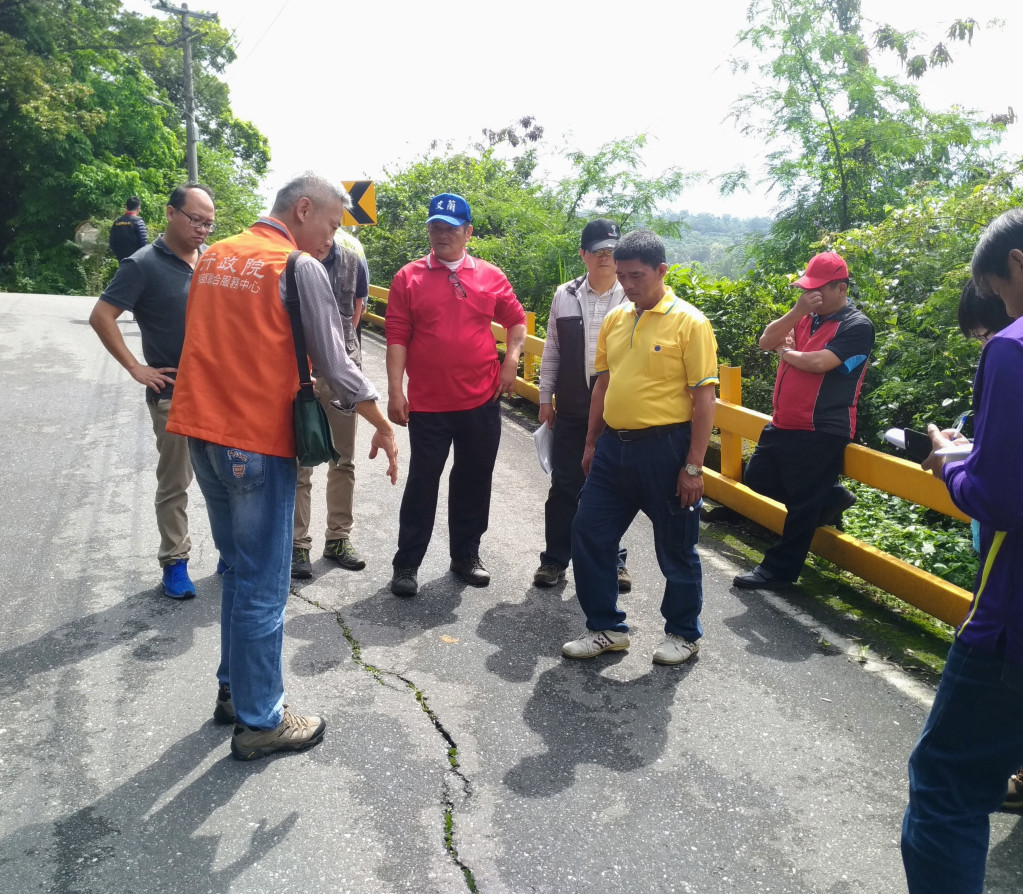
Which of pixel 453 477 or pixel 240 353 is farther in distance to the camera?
pixel 453 477

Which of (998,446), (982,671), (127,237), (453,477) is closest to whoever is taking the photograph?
(998,446)

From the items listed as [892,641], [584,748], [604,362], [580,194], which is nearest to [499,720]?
[584,748]

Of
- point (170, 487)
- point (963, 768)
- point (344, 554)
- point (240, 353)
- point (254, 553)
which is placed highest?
point (240, 353)

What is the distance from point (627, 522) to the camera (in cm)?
438

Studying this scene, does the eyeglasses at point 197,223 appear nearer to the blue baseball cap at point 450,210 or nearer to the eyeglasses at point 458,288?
the blue baseball cap at point 450,210

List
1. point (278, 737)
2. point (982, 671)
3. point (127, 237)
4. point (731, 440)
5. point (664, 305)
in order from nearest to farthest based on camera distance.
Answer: point (982, 671), point (278, 737), point (664, 305), point (731, 440), point (127, 237)

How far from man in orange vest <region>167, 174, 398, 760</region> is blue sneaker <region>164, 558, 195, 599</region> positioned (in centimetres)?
149

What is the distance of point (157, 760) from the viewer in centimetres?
331

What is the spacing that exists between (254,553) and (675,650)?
2032mm

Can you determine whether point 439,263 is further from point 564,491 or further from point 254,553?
point 254,553

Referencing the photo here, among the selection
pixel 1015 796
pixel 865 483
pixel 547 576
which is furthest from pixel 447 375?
pixel 1015 796

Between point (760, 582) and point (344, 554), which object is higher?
point (760, 582)

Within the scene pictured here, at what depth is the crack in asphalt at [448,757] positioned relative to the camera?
9.34 feet

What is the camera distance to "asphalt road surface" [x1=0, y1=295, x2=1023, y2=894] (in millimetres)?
2816
